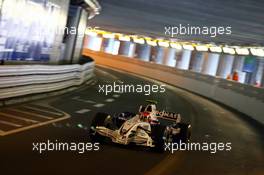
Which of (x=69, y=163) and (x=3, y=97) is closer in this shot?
(x=69, y=163)

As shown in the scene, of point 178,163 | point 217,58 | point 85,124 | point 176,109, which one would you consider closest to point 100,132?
point 178,163

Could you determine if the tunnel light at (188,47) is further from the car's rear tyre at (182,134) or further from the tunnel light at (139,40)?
the car's rear tyre at (182,134)

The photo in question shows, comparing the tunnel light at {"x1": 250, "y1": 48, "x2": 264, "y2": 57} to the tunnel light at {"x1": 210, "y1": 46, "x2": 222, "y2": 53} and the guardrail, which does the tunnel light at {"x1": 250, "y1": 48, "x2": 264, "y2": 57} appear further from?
the guardrail

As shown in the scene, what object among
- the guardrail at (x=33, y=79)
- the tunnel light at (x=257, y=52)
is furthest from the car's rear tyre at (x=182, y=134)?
the tunnel light at (x=257, y=52)

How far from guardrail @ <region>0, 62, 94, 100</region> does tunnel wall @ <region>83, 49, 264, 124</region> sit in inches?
316

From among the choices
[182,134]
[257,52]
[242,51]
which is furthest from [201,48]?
[182,134]

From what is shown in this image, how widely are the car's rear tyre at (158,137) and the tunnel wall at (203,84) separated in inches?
448

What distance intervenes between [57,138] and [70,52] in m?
19.0

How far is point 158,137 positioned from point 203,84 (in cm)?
2403

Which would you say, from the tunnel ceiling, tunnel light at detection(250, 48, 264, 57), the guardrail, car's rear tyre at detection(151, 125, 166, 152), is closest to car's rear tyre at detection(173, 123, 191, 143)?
car's rear tyre at detection(151, 125, 166, 152)

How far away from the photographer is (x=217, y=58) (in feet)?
150

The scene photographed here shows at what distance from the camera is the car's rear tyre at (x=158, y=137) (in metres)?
10.5

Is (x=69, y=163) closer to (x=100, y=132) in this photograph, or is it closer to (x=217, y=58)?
(x=100, y=132)

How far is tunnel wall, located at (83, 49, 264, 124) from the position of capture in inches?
920
